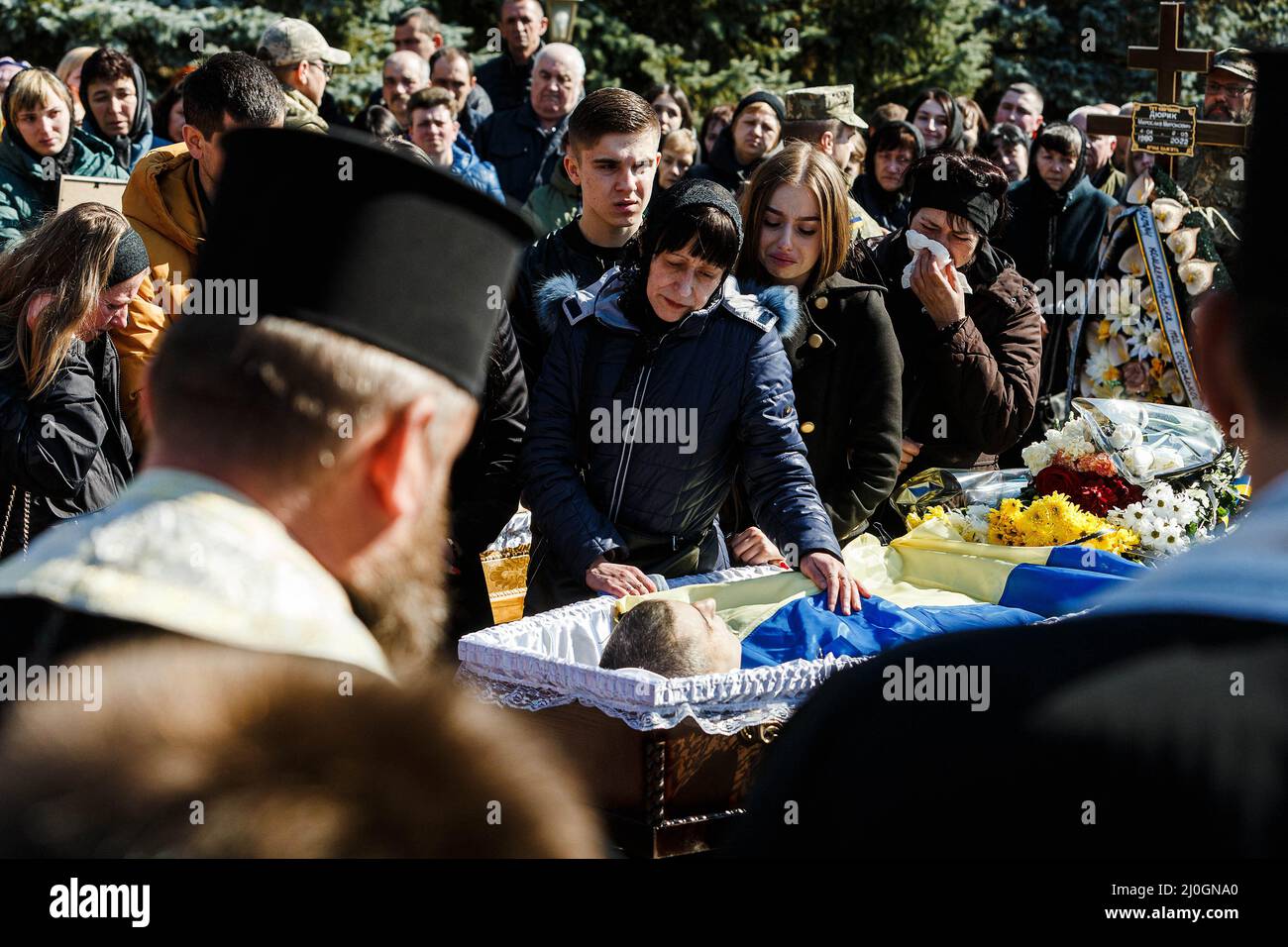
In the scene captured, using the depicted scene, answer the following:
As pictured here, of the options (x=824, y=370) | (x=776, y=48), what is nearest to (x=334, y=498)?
(x=824, y=370)

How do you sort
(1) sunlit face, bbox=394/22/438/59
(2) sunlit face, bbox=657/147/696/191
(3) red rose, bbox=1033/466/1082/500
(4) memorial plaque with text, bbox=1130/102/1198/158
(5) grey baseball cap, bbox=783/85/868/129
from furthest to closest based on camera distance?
(1) sunlit face, bbox=394/22/438/59, (2) sunlit face, bbox=657/147/696/191, (5) grey baseball cap, bbox=783/85/868/129, (4) memorial plaque with text, bbox=1130/102/1198/158, (3) red rose, bbox=1033/466/1082/500

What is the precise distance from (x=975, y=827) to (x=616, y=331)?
292 centimetres

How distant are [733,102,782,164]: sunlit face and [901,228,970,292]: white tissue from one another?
121 inches

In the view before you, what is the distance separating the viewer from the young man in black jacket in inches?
177

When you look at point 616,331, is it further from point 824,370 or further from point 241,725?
point 241,725

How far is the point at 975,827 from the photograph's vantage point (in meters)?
1.13

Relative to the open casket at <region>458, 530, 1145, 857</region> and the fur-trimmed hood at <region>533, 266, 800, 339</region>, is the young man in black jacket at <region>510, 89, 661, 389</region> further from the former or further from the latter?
the open casket at <region>458, 530, 1145, 857</region>

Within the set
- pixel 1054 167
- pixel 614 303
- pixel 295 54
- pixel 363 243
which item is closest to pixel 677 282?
pixel 614 303

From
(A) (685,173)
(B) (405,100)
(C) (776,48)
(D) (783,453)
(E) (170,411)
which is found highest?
(C) (776,48)

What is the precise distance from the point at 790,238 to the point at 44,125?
3.56 metres

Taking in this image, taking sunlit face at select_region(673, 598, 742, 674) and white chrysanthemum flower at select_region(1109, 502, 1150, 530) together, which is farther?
white chrysanthemum flower at select_region(1109, 502, 1150, 530)

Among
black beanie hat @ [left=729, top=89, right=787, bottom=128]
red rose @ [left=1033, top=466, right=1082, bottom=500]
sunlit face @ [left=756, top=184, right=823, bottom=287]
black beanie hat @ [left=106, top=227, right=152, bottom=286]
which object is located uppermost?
black beanie hat @ [left=729, top=89, right=787, bottom=128]

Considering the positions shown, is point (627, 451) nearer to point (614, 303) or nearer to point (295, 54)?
point (614, 303)

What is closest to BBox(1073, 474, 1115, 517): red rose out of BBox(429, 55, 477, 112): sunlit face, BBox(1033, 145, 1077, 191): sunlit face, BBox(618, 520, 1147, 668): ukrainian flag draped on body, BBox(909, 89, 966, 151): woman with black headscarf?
BBox(618, 520, 1147, 668): ukrainian flag draped on body
